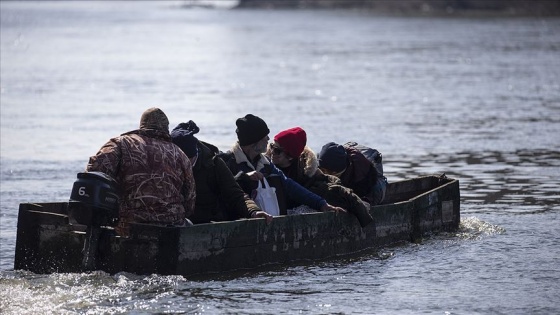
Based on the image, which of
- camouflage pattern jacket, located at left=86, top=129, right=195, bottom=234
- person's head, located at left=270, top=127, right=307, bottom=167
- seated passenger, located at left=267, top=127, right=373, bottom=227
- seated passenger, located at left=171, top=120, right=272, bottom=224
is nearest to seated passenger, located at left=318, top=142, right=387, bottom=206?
seated passenger, located at left=267, top=127, right=373, bottom=227

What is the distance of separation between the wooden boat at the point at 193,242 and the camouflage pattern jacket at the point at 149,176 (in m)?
0.23

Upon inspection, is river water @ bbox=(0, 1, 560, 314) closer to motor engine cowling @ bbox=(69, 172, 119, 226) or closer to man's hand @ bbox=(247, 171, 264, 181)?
motor engine cowling @ bbox=(69, 172, 119, 226)

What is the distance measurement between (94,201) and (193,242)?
1184mm

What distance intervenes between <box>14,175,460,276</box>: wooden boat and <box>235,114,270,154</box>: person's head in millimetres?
773

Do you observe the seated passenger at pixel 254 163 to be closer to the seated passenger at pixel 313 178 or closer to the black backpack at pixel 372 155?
the seated passenger at pixel 313 178

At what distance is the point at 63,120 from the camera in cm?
3141

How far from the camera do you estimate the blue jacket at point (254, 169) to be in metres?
13.2

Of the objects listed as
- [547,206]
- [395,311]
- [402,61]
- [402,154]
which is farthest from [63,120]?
[402,61]

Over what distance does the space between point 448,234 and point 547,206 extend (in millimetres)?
2663

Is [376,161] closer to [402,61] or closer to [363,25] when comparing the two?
[402,61]

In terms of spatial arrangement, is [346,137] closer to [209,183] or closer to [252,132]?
[252,132]

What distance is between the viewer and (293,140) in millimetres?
13508

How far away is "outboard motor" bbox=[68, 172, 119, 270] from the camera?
37.7ft

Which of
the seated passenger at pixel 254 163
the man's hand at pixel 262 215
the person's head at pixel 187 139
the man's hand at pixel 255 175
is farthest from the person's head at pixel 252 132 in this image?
the man's hand at pixel 262 215
